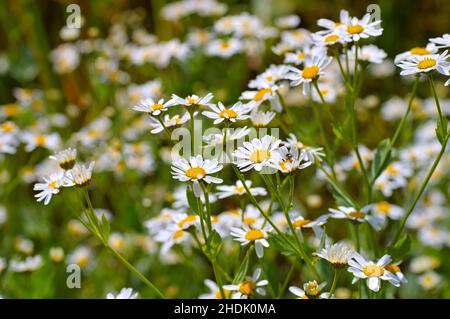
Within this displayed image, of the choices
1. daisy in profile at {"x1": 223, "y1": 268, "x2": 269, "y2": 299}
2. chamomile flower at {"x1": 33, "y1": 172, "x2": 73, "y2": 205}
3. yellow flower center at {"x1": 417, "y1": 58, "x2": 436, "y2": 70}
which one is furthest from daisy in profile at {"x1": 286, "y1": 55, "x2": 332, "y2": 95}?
chamomile flower at {"x1": 33, "y1": 172, "x2": 73, "y2": 205}

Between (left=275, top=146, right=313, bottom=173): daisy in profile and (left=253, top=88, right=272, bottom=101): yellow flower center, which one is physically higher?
(left=253, top=88, right=272, bottom=101): yellow flower center

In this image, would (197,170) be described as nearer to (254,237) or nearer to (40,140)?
(254,237)

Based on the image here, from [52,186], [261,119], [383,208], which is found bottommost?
[383,208]

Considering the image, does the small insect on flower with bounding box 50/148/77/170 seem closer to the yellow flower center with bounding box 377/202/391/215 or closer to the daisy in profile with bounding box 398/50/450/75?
the daisy in profile with bounding box 398/50/450/75

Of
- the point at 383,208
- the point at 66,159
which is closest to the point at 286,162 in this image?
the point at 66,159

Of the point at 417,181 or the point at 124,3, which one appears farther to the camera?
the point at 124,3
